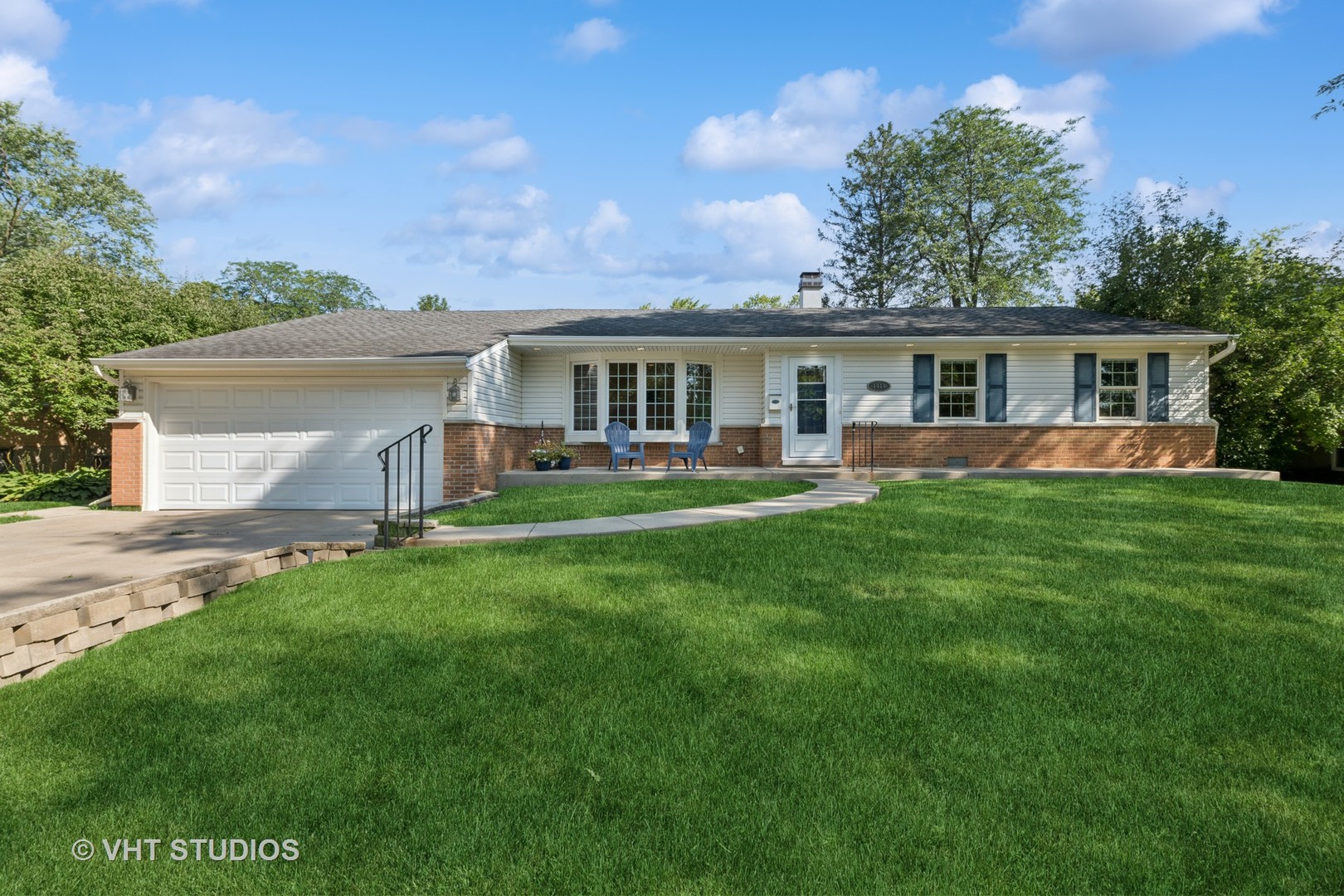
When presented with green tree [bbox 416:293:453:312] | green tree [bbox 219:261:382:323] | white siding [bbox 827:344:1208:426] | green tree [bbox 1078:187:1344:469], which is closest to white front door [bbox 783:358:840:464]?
white siding [bbox 827:344:1208:426]

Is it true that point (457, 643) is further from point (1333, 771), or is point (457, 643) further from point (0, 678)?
point (1333, 771)

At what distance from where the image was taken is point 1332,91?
385 inches

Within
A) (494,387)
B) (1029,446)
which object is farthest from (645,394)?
(1029,446)

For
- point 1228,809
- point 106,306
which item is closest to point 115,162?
point 106,306

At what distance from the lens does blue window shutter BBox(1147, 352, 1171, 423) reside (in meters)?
13.1

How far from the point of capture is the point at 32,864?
1967 mm

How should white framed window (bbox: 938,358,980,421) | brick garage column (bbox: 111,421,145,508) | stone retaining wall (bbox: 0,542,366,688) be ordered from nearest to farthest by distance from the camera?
stone retaining wall (bbox: 0,542,366,688)
brick garage column (bbox: 111,421,145,508)
white framed window (bbox: 938,358,980,421)

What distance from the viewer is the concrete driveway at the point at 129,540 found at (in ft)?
16.1

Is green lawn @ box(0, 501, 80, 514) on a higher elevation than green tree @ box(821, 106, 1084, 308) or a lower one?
lower

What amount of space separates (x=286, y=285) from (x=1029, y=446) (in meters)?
47.5

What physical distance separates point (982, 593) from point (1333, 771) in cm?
197

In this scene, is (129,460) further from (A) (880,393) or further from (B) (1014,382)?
(B) (1014,382)

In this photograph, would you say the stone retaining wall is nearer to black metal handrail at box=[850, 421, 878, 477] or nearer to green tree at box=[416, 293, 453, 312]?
black metal handrail at box=[850, 421, 878, 477]

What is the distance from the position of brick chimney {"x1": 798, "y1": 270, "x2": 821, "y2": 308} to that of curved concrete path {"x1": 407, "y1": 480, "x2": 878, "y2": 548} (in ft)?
32.3
